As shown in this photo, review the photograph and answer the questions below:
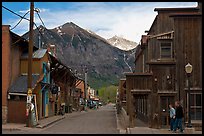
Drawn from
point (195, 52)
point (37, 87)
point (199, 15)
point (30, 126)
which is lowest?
point (30, 126)

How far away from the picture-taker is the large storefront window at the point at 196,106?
24.0 metres

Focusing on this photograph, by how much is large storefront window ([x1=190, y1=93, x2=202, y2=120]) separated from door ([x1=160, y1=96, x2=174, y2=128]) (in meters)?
1.28

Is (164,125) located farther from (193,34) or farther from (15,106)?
(15,106)

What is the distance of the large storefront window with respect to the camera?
23984 millimetres

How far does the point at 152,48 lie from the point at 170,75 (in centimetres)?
330

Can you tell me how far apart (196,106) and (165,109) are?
191cm

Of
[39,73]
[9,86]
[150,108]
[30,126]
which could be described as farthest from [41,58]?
[150,108]

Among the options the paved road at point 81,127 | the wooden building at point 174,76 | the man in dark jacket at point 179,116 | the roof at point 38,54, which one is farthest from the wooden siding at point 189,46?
the roof at point 38,54

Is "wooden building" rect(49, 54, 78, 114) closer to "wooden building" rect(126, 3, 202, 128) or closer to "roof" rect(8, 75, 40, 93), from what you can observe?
"roof" rect(8, 75, 40, 93)

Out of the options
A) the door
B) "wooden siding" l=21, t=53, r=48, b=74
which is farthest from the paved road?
"wooden siding" l=21, t=53, r=48, b=74

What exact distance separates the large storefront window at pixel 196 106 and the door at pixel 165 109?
4.20 ft

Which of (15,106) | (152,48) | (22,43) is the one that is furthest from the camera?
(22,43)

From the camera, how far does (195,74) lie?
24.4 meters

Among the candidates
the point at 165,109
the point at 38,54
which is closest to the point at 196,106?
the point at 165,109
